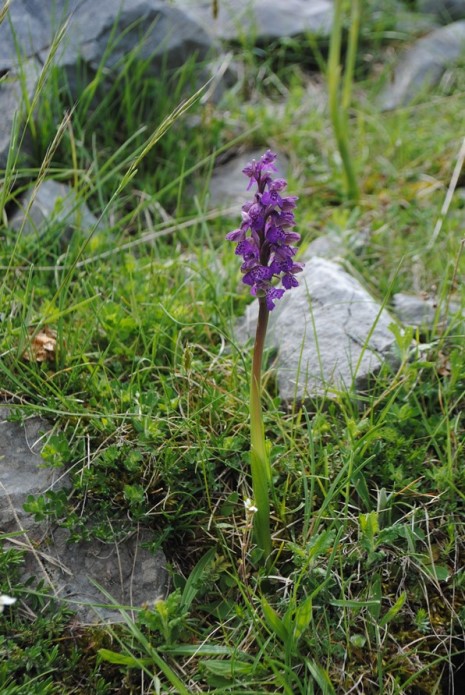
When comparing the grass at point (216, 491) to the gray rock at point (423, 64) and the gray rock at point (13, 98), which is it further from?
the gray rock at point (423, 64)

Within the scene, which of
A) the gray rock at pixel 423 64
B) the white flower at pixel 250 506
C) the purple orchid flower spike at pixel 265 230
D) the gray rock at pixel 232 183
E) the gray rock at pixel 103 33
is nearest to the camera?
the purple orchid flower spike at pixel 265 230

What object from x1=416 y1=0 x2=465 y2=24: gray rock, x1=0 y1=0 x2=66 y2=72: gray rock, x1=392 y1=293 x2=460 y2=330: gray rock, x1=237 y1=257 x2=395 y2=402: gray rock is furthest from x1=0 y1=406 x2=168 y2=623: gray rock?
x1=416 y1=0 x2=465 y2=24: gray rock

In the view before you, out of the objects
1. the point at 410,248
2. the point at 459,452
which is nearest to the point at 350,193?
the point at 410,248

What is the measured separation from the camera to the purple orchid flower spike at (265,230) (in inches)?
69.3

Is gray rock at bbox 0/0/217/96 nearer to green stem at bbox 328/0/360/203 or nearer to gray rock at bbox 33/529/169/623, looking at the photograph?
green stem at bbox 328/0/360/203

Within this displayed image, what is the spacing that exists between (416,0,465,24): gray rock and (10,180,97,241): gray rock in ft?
13.0

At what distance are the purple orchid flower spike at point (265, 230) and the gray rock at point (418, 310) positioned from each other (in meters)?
1.15

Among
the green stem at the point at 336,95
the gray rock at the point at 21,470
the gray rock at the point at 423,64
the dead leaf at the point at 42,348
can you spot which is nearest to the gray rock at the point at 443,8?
the gray rock at the point at 423,64

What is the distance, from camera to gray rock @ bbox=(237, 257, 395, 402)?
246cm

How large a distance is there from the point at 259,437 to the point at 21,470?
0.77 m

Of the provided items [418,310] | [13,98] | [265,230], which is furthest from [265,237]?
[13,98]

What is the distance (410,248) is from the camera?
11.0 feet

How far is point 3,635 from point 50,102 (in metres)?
2.52

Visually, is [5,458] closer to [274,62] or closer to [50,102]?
[50,102]
